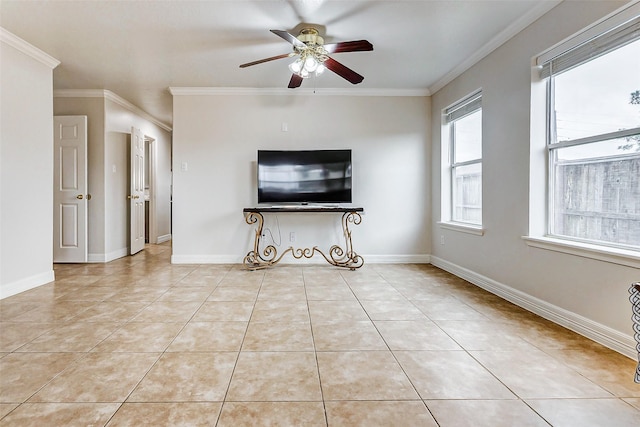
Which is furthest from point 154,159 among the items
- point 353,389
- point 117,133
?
point 353,389

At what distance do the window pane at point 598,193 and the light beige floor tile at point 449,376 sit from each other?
1.26 meters

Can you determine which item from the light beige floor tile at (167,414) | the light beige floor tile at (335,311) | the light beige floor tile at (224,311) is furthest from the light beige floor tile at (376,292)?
the light beige floor tile at (167,414)

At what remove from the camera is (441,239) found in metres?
4.35

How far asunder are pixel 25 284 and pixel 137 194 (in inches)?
95.4

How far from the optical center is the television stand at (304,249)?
4125mm

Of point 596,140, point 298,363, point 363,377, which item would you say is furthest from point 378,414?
point 596,140

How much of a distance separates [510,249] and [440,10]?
2065 mm

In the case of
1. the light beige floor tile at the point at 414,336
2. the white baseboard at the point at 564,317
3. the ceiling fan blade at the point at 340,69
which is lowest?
the light beige floor tile at the point at 414,336

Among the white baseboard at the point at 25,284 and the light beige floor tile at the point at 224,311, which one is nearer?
the light beige floor tile at the point at 224,311

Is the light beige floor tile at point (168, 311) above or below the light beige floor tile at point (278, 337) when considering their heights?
above

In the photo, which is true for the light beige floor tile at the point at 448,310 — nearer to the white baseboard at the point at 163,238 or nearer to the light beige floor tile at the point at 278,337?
the light beige floor tile at the point at 278,337

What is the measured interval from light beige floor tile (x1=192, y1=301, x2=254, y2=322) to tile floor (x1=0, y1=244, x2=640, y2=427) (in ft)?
0.05

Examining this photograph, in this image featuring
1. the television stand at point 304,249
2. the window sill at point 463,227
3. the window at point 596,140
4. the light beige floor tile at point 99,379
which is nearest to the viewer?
the light beige floor tile at point 99,379

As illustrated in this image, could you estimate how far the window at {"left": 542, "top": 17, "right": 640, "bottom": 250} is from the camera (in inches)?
79.1
